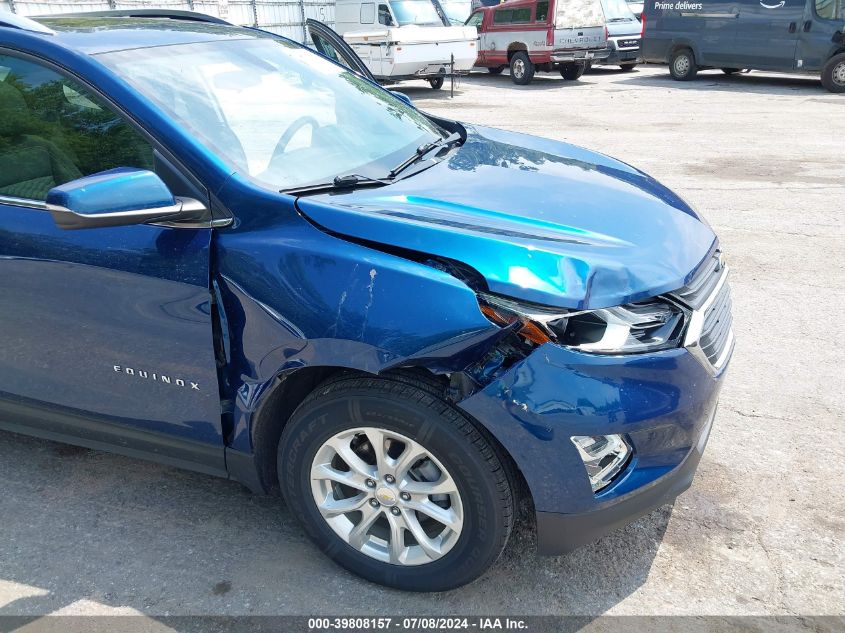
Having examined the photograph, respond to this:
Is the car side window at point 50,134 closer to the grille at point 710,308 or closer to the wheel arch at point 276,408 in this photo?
the wheel arch at point 276,408

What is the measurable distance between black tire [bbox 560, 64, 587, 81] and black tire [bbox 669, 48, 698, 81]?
1956 millimetres

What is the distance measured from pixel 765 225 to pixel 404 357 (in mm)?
5179

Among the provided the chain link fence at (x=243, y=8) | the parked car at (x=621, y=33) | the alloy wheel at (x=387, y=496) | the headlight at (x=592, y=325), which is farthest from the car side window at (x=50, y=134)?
the parked car at (x=621, y=33)

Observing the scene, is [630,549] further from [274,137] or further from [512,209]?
[274,137]

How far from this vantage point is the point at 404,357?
2.24 meters

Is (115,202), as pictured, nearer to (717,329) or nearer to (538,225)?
(538,225)

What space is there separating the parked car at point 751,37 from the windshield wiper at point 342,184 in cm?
1443

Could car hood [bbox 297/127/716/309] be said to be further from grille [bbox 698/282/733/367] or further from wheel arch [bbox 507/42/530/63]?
wheel arch [bbox 507/42/530/63]

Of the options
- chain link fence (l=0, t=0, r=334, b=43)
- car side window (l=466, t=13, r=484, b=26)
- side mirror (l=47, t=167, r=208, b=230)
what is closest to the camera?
side mirror (l=47, t=167, r=208, b=230)

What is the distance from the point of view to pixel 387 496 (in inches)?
98.9

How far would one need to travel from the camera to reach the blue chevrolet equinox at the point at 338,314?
7.32 feet

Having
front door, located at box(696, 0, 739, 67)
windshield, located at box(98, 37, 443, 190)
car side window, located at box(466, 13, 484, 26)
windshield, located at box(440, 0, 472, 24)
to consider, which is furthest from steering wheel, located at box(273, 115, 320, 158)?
windshield, located at box(440, 0, 472, 24)

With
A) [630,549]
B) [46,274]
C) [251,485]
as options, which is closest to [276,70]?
[46,274]

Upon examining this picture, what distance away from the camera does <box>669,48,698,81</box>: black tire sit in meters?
16.8
